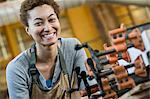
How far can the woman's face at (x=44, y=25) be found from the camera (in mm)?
1354

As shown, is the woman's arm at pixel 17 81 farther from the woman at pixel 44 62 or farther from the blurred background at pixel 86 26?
the blurred background at pixel 86 26

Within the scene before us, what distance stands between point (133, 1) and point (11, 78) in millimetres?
3399

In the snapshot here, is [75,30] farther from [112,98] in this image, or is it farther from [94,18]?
[112,98]

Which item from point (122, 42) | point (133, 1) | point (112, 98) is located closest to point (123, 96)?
point (112, 98)

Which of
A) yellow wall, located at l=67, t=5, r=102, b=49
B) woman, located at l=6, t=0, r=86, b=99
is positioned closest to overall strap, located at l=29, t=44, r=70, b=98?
woman, located at l=6, t=0, r=86, b=99

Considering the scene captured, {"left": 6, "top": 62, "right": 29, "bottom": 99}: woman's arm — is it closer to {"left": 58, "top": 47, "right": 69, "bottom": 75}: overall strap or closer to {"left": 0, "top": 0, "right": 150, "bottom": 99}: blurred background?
{"left": 58, "top": 47, "right": 69, "bottom": 75}: overall strap

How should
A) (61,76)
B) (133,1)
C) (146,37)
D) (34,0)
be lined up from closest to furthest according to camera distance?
(146,37) < (34,0) < (61,76) < (133,1)

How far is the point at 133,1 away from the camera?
4473 millimetres

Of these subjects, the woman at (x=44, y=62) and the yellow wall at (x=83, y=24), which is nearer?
the woman at (x=44, y=62)

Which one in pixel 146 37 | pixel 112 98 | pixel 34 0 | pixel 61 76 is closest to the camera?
pixel 146 37

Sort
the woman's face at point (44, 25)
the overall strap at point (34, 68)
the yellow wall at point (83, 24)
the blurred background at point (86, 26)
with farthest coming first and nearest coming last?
the yellow wall at point (83, 24) < the blurred background at point (86, 26) < the overall strap at point (34, 68) < the woman's face at point (44, 25)

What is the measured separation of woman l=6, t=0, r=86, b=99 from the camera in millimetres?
1387

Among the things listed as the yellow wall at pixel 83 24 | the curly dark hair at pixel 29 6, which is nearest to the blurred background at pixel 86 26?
the yellow wall at pixel 83 24

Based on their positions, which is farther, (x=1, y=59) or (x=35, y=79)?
(x=1, y=59)
